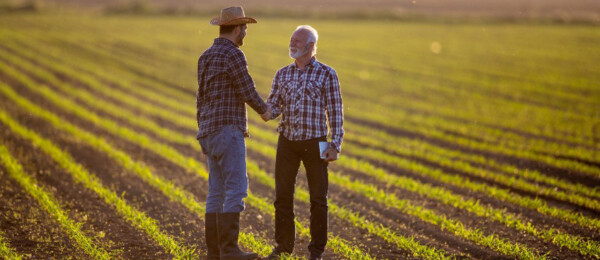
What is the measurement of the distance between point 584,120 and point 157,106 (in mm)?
12875

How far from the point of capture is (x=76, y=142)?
11477 millimetres

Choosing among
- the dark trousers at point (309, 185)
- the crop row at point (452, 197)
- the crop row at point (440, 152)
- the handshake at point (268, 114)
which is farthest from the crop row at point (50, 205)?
the crop row at point (440, 152)

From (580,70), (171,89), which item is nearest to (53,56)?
(171,89)

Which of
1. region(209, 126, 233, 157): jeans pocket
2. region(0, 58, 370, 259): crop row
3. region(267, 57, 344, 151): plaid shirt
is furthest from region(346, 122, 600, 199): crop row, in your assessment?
region(209, 126, 233, 157): jeans pocket

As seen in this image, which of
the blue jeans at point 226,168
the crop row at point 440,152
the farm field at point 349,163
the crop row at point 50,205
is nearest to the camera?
the blue jeans at point 226,168

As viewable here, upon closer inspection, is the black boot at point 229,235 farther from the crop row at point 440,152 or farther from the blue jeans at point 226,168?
the crop row at point 440,152

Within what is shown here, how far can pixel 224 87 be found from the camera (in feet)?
17.1

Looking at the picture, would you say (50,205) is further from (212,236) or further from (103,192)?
(212,236)

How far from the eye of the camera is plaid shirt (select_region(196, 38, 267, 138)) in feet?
16.8

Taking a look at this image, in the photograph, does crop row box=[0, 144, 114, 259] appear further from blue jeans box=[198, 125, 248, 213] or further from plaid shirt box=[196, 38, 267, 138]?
plaid shirt box=[196, 38, 267, 138]

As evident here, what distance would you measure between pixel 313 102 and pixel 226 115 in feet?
2.91

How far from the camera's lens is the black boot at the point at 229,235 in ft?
17.6

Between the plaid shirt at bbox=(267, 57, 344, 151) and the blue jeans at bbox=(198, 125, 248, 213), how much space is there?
59cm

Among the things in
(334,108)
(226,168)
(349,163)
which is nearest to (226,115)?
(226,168)
